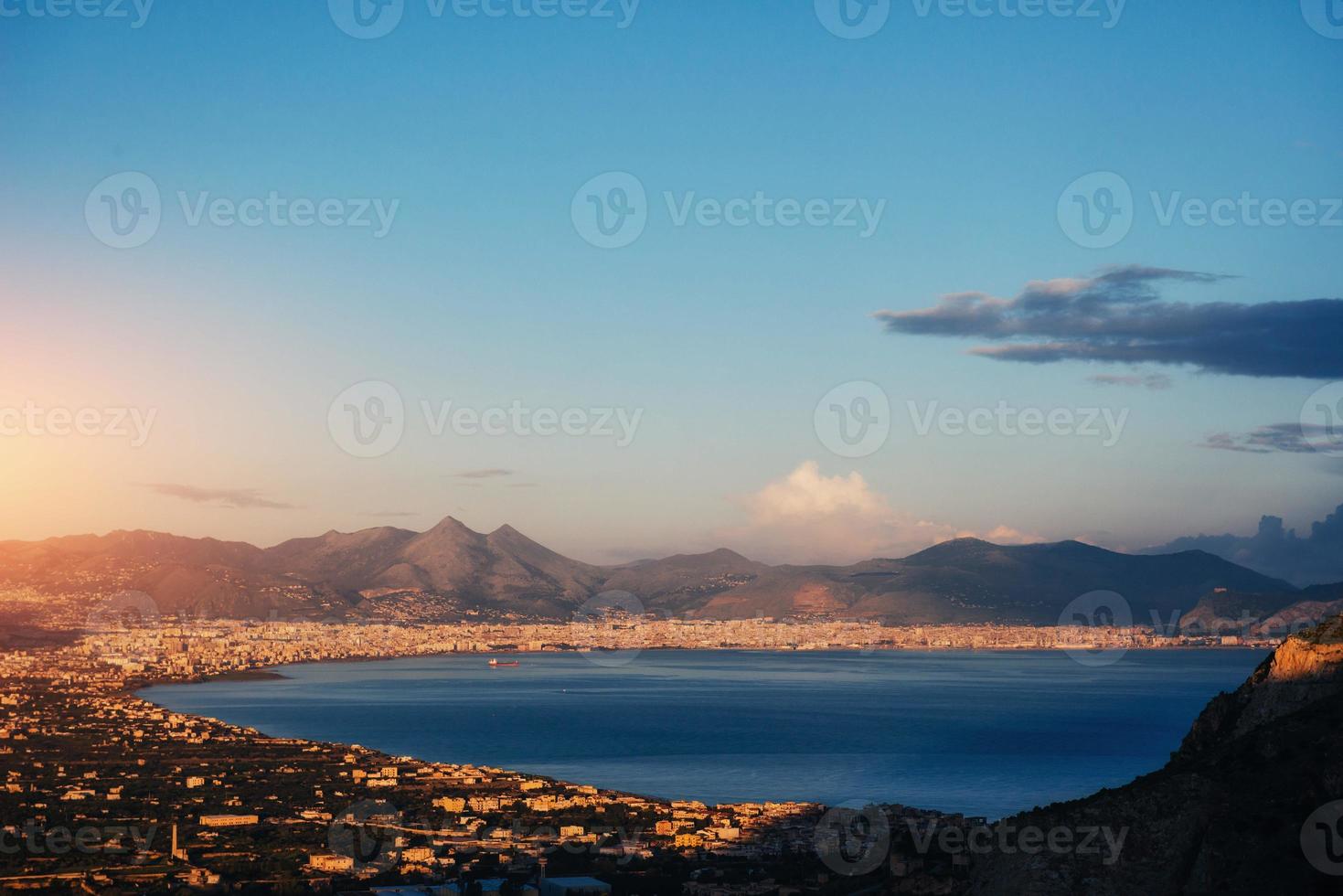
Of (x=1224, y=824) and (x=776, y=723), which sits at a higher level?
(x=1224, y=824)

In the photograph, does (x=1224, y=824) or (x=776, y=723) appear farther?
(x=776, y=723)

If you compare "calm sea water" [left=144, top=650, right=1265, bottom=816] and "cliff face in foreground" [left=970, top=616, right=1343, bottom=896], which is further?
"calm sea water" [left=144, top=650, right=1265, bottom=816]

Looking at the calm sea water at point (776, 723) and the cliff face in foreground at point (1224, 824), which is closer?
the cliff face in foreground at point (1224, 824)

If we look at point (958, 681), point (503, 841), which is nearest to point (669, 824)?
point (503, 841)

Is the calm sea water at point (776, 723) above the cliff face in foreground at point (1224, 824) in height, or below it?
below

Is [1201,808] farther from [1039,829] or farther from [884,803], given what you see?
[884,803]
